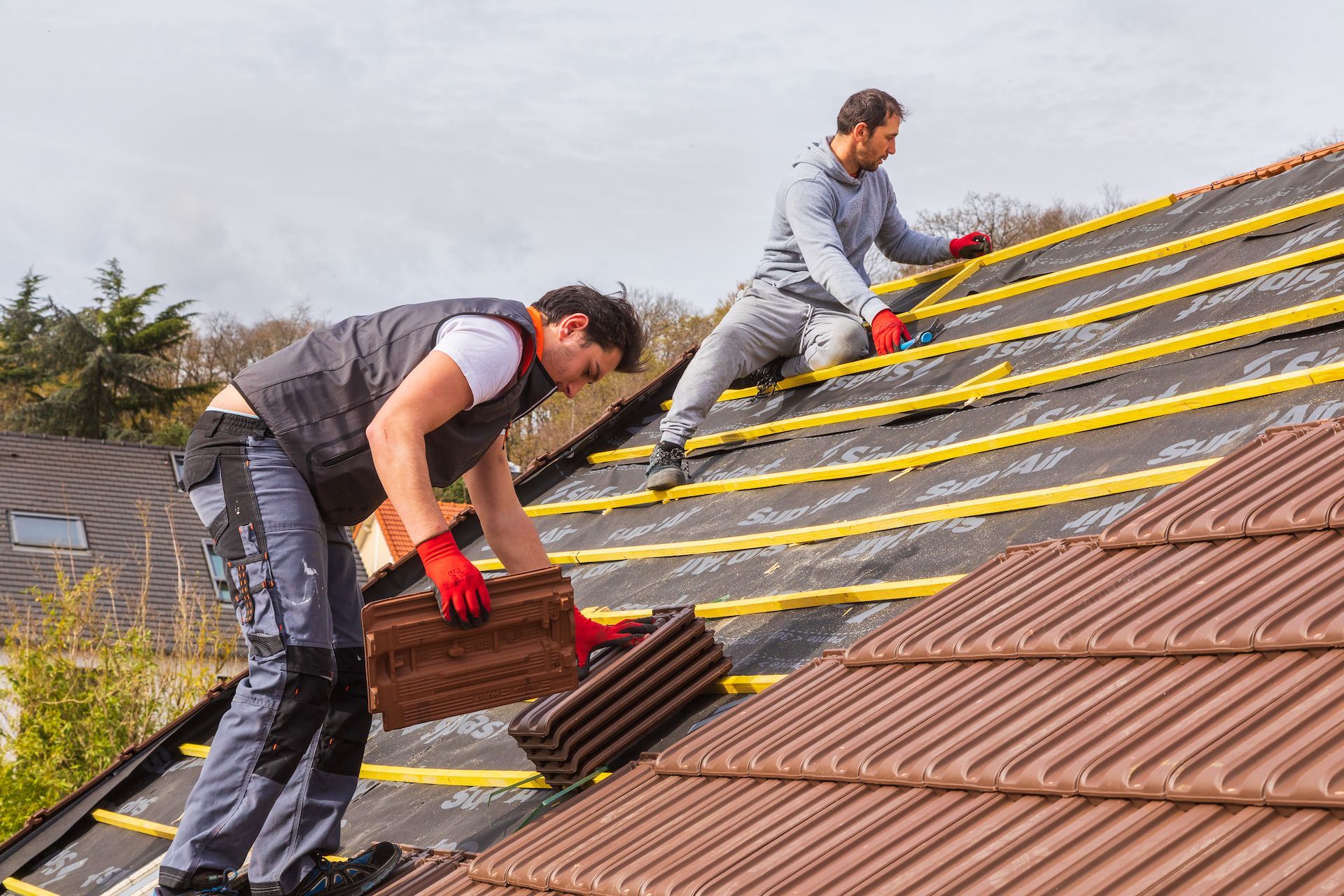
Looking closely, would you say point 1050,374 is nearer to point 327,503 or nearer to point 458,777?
point 458,777

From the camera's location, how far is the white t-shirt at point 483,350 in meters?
2.69

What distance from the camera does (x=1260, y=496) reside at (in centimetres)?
235

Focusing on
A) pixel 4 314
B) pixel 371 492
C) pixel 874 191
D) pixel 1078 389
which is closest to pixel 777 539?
pixel 1078 389

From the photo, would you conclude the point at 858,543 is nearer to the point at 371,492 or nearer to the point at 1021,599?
the point at 1021,599

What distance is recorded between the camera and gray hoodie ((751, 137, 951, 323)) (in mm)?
5270

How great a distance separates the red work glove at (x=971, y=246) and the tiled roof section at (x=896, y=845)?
4317 millimetres

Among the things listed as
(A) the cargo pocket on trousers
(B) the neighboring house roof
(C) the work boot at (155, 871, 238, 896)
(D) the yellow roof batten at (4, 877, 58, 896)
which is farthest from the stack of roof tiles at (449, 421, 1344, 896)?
(B) the neighboring house roof

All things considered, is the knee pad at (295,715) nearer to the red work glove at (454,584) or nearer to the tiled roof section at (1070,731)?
the red work glove at (454,584)

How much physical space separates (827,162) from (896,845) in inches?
169

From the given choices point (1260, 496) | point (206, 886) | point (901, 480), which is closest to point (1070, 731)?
point (1260, 496)

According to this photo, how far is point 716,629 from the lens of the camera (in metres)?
3.53

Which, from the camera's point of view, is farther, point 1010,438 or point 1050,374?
point 1050,374

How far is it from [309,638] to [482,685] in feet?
1.46

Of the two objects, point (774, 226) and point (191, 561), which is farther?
point (191, 561)
